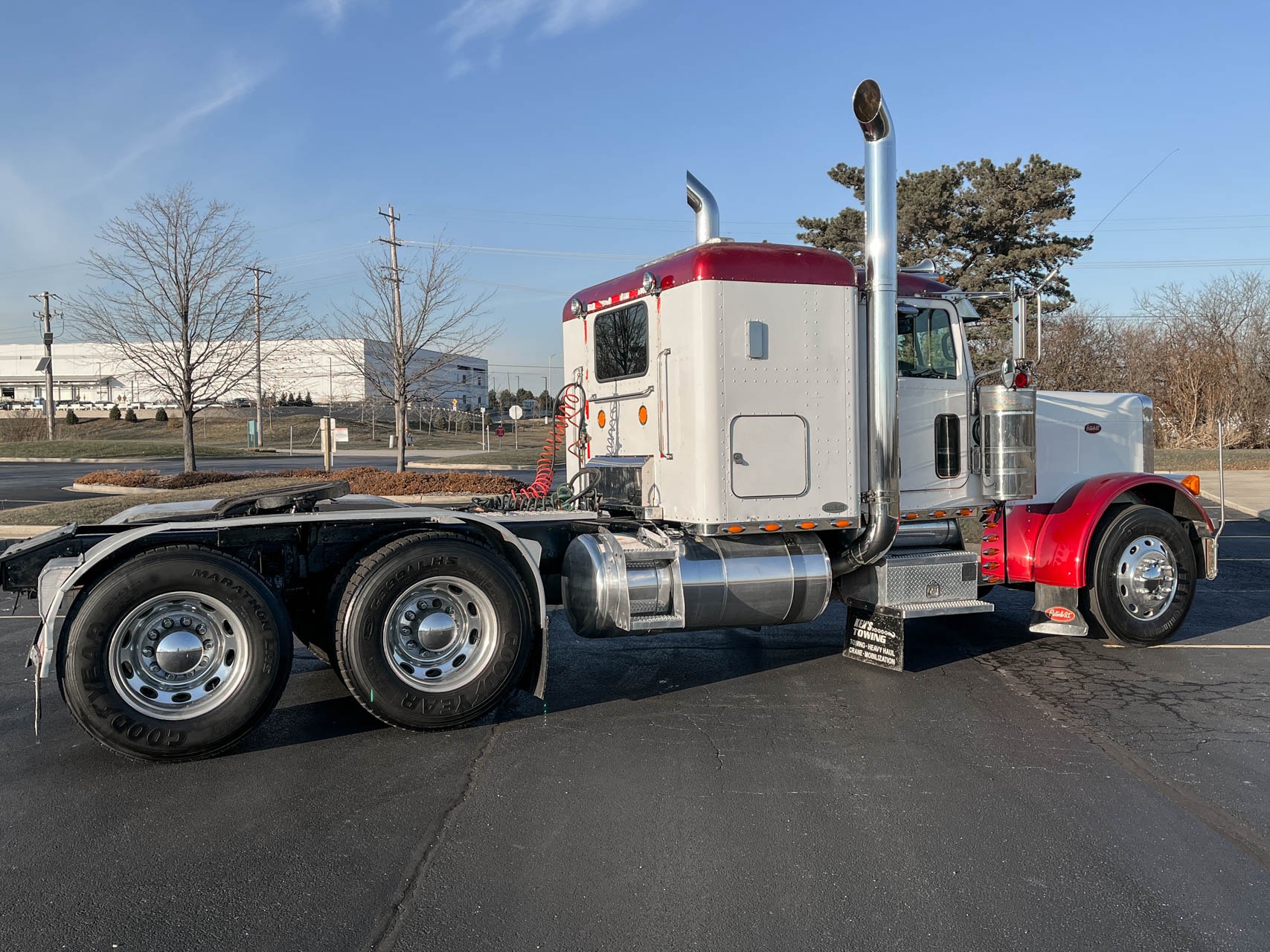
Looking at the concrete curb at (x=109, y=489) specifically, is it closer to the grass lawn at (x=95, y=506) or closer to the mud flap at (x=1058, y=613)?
the grass lawn at (x=95, y=506)

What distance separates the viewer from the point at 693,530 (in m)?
6.28

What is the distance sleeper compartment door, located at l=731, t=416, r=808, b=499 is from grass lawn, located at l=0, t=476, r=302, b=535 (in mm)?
9684

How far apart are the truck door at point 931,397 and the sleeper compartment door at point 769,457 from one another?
3.32 feet

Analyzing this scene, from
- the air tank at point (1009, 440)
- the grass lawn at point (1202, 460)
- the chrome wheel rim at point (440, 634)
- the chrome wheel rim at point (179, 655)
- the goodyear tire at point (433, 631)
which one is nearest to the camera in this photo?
the chrome wheel rim at point (179, 655)

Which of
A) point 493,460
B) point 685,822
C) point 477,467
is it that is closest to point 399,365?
point 477,467

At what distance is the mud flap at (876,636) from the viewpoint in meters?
6.49

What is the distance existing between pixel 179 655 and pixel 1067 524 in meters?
6.07

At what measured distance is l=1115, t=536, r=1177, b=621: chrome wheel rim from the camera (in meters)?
7.31

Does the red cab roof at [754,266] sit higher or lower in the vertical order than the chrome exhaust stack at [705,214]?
lower

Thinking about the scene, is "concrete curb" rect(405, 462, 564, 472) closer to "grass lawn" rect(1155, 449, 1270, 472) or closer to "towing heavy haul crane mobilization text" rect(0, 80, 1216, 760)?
"grass lawn" rect(1155, 449, 1270, 472)

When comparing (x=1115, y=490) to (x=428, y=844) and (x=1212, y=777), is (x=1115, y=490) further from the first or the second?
(x=428, y=844)

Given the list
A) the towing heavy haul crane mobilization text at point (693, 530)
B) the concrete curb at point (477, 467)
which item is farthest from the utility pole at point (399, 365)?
the towing heavy haul crane mobilization text at point (693, 530)

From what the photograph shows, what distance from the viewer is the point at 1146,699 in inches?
244

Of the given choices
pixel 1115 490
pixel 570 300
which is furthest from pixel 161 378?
pixel 1115 490
